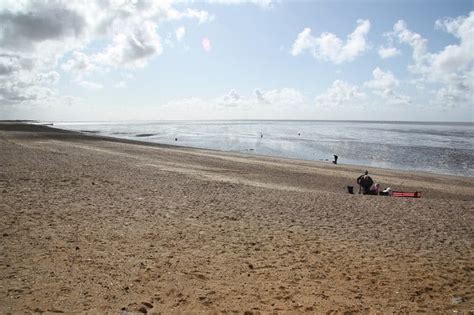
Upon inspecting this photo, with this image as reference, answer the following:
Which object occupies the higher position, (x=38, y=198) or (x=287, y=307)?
(x=38, y=198)

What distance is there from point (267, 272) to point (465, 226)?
8856mm

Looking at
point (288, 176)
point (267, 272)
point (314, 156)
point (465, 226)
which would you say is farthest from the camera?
point (314, 156)

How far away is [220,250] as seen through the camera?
29.8 ft

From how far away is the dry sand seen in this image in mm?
6527

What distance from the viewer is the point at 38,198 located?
12.5 meters

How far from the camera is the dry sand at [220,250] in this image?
6.53 meters

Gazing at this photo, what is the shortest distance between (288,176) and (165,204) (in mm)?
13811

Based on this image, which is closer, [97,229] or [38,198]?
[97,229]

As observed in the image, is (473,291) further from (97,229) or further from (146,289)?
(97,229)

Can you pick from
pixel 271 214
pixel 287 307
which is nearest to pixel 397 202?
pixel 271 214

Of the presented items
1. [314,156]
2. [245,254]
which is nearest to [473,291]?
[245,254]

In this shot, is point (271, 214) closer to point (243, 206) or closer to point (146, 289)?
point (243, 206)

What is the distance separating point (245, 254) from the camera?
889 cm

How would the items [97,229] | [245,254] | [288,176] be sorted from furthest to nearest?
[288,176]
[97,229]
[245,254]
